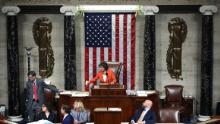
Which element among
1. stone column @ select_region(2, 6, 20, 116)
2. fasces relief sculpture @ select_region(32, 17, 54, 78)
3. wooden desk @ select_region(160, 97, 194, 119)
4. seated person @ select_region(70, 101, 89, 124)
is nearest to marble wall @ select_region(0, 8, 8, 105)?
stone column @ select_region(2, 6, 20, 116)

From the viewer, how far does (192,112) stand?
1889cm

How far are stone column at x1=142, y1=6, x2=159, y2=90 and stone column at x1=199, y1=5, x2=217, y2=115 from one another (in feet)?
6.00

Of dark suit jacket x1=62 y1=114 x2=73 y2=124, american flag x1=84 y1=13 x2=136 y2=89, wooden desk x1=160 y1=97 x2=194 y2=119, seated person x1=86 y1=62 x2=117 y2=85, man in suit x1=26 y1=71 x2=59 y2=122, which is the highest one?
american flag x1=84 y1=13 x2=136 y2=89

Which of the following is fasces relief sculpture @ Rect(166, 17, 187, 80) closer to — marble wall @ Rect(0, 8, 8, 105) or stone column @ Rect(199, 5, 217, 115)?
stone column @ Rect(199, 5, 217, 115)

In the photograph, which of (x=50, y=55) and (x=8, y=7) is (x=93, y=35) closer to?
(x=50, y=55)

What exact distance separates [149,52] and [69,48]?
3.00 metres

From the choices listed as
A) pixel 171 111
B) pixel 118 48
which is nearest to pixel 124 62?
pixel 118 48

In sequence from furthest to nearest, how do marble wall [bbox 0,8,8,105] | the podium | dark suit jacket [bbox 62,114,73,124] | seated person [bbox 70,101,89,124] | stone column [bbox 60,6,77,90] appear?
marble wall [bbox 0,8,8,105]
stone column [bbox 60,6,77,90]
the podium
seated person [bbox 70,101,89,124]
dark suit jacket [bbox 62,114,73,124]

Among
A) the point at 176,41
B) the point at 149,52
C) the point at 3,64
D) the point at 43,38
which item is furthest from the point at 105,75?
the point at 3,64

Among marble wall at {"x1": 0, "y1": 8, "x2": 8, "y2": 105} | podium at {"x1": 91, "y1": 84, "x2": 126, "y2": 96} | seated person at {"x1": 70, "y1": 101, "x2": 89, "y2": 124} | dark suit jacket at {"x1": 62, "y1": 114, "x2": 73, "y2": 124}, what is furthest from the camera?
marble wall at {"x1": 0, "y1": 8, "x2": 8, "y2": 105}

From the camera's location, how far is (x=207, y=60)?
18.6 metres

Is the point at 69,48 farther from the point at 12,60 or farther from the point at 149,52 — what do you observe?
the point at 149,52

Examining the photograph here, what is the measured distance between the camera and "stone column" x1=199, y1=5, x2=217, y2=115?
18.4m

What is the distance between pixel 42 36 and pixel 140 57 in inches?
152
